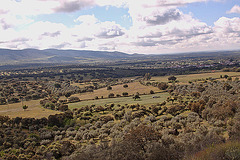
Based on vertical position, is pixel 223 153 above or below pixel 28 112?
above

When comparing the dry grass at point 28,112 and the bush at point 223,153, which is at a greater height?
the bush at point 223,153

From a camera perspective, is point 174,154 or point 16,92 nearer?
point 174,154

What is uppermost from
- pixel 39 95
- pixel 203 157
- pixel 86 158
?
pixel 203 157

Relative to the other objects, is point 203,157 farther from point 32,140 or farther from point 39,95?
point 39,95

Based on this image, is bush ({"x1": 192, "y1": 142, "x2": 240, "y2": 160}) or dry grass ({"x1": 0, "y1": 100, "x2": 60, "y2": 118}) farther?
dry grass ({"x1": 0, "y1": 100, "x2": 60, "y2": 118})

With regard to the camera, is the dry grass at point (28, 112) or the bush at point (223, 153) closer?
the bush at point (223, 153)

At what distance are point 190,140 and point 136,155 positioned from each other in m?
6.85

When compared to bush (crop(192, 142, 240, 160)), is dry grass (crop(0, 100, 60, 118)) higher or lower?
lower

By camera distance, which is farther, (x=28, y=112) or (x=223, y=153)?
(x=28, y=112)

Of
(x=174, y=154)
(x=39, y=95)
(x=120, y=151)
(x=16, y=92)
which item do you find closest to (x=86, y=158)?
(x=120, y=151)

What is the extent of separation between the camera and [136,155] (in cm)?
1692

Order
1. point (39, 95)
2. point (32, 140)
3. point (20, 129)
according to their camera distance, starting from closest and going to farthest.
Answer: point (32, 140) < point (20, 129) < point (39, 95)

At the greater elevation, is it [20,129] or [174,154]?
[174,154]

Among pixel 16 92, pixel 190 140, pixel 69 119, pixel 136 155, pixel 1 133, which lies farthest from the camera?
pixel 16 92
